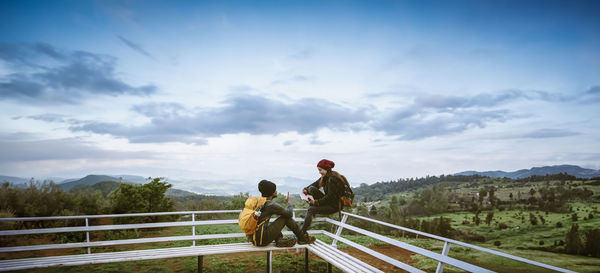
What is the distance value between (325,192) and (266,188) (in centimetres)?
110

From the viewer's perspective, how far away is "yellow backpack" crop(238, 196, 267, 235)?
4.56 m

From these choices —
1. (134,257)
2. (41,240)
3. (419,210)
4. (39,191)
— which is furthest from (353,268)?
(419,210)

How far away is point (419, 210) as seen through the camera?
37.1 meters

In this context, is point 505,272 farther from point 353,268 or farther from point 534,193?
point 534,193

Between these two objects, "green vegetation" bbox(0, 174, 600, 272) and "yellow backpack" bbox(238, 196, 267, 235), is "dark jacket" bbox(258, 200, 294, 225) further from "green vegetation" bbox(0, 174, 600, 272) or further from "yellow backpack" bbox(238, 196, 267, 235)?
"green vegetation" bbox(0, 174, 600, 272)

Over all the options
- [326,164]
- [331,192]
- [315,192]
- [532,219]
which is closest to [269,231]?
[315,192]

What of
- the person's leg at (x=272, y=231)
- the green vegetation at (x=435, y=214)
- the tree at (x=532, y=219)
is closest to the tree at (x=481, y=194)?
the green vegetation at (x=435, y=214)

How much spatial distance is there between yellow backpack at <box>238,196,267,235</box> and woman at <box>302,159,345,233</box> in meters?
0.90

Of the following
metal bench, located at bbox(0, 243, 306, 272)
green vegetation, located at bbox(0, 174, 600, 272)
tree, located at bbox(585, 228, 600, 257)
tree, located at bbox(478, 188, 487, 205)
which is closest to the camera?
metal bench, located at bbox(0, 243, 306, 272)

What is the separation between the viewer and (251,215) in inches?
180

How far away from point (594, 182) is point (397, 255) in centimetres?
3704

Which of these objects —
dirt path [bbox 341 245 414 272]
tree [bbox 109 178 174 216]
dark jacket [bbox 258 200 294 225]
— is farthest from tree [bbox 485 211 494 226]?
dark jacket [bbox 258 200 294 225]

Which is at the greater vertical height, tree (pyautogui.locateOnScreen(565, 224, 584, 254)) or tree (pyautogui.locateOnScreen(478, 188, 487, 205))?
tree (pyautogui.locateOnScreen(478, 188, 487, 205))

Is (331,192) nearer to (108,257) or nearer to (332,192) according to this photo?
(332,192)
